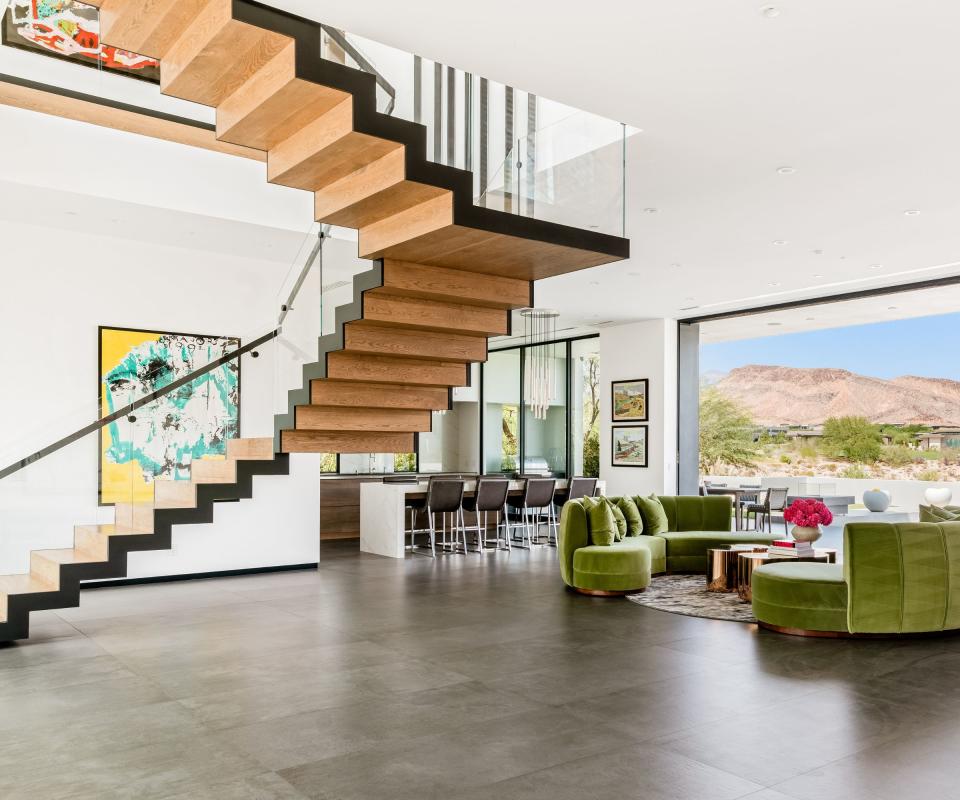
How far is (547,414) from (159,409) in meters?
9.49

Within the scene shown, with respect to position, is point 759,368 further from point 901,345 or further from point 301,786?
point 301,786

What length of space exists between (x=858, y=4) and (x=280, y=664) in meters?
4.89

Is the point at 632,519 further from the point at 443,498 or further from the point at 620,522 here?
the point at 443,498

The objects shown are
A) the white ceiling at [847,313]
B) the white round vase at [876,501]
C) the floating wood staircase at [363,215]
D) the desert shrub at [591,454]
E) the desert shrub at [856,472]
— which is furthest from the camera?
the desert shrub at [856,472]

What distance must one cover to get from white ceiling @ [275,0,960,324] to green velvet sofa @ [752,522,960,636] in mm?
2728

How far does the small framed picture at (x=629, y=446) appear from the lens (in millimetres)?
13086

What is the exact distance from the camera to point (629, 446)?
13328mm

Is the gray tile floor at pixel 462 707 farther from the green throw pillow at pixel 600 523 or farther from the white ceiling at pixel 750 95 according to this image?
the white ceiling at pixel 750 95

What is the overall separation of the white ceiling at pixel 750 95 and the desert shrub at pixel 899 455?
10.5 m

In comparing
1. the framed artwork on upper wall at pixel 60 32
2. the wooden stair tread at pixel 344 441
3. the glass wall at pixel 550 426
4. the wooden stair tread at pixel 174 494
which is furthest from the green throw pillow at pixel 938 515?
the glass wall at pixel 550 426

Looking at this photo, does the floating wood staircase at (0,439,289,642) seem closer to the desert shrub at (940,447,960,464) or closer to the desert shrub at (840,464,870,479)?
the desert shrub at (940,447,960,464)

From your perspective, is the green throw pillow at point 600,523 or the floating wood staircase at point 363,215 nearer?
the floating wood staircase at point 363,215

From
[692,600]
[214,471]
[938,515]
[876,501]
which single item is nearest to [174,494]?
[214,471]

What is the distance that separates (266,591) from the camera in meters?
7.93
